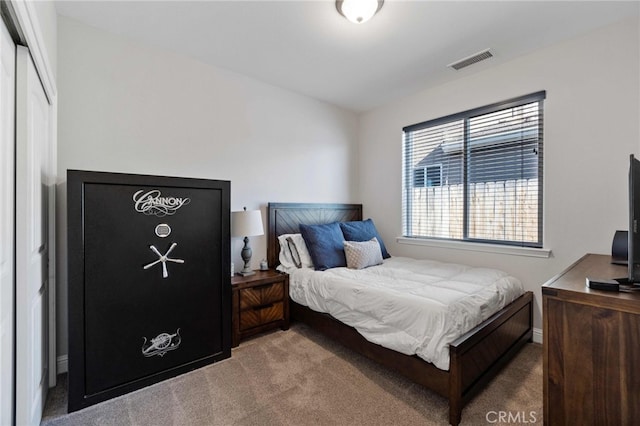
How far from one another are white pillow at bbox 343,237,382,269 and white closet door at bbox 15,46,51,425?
2.33m

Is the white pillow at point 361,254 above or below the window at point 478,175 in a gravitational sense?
below

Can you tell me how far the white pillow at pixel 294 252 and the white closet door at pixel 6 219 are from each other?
2.06 m

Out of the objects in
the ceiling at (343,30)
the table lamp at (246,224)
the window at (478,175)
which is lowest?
the table lamp at (246,224)

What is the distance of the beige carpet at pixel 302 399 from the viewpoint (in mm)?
1672

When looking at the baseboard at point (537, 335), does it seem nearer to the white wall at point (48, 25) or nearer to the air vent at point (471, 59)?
the air vent at point (471, 59)

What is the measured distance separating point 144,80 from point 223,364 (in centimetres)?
247

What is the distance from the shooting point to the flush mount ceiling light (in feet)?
6.20

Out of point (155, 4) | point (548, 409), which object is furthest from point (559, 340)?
point (155, 4)

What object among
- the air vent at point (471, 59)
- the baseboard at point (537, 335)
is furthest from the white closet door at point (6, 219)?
the baseboard at point (537, 335)

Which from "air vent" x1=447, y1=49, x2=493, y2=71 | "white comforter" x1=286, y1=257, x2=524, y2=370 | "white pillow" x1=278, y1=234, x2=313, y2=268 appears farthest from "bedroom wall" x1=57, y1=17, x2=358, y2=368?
"air vent" x1=447, y1=49, x2=493, y2=71

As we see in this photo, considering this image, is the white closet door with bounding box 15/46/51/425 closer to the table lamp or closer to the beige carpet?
the beige carpet

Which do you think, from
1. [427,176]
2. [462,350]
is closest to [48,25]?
[462,350]
